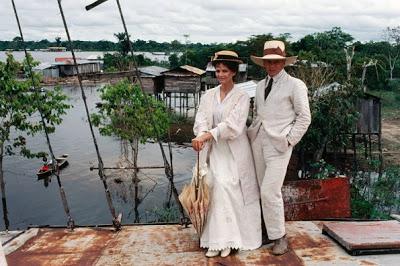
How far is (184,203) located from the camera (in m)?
3.74

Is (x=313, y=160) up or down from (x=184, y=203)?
down

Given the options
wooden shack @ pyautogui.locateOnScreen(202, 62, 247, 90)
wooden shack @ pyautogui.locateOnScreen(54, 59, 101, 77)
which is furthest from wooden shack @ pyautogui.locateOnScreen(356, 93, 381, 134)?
wooden shack @ pyautogui.locateOnScreen(54, 59, 101, 77)

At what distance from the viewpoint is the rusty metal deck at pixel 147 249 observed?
3.35m

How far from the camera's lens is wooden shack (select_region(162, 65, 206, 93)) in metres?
30.0

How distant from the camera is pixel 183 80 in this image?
99.3ft

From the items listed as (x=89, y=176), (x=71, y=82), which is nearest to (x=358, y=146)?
(x=89, y=176)

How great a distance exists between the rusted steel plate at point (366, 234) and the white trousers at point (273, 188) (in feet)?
1.61

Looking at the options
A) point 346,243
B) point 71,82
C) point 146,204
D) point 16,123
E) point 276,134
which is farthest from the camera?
point 71,82

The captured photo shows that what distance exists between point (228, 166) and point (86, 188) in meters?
14.1

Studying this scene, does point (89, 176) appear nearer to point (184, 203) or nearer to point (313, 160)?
point (313, 160)

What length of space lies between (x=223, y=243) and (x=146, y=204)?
479 inches

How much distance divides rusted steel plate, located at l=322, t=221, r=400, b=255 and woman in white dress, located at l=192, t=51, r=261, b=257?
698 millimetres

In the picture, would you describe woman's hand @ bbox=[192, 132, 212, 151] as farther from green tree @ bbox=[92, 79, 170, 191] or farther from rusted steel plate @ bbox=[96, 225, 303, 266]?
green tree @ bbox=[92, 79, 170, 191]

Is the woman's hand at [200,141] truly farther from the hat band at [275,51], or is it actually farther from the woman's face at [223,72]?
the hat band at [275,51]
